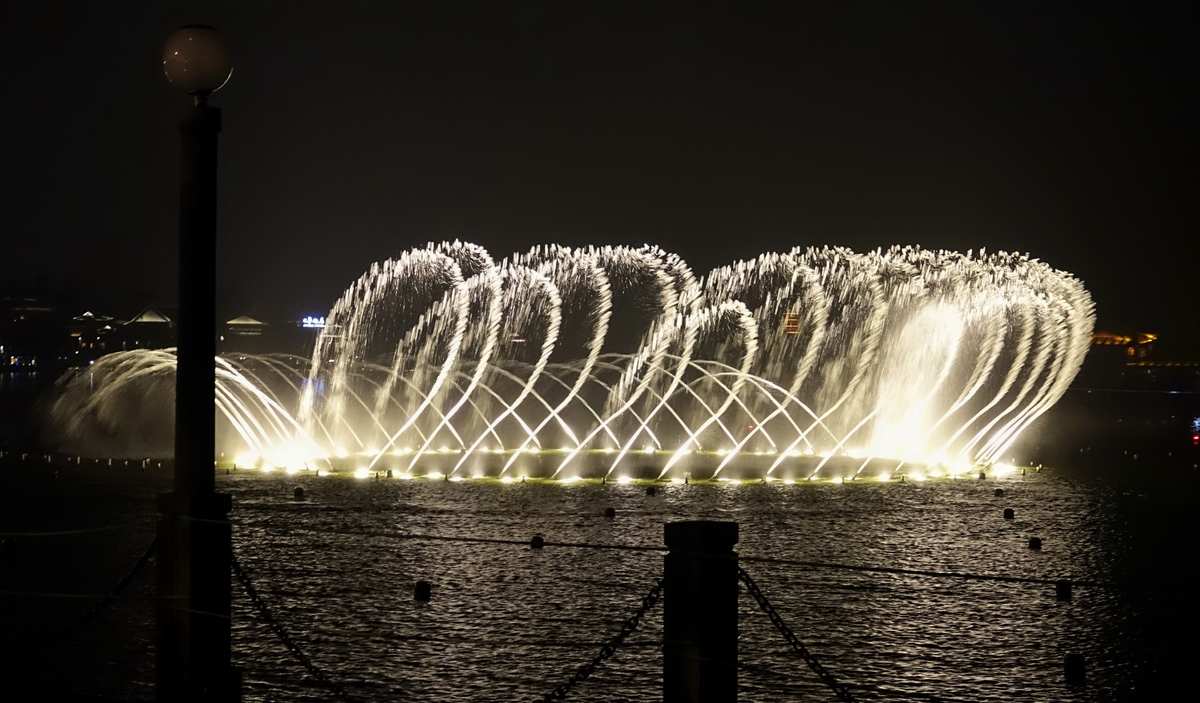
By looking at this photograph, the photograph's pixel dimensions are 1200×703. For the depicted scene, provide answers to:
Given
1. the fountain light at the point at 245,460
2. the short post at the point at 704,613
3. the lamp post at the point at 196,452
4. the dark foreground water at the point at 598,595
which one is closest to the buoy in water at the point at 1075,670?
the dark foreground water at the point at 598,595

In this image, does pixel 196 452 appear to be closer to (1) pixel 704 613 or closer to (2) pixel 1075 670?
(1) pixel 704 613

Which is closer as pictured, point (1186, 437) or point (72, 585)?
point (72, 585)

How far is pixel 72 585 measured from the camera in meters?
16.8

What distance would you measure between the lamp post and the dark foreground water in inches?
73.5

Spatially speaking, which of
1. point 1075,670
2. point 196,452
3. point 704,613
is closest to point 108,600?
point 196,452

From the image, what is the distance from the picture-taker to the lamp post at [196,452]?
9445 millimetres

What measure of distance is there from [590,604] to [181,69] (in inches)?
327

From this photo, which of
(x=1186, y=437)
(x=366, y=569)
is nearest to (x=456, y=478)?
(x=366, y=569)

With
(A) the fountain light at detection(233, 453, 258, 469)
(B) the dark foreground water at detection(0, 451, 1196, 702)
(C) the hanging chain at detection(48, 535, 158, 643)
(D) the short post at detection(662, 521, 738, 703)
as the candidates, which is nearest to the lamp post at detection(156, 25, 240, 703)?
(C) the hanging chain at detection(48, 535, 158, 643)

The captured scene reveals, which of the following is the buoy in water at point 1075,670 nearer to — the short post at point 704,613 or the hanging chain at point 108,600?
the short post at point 704,613

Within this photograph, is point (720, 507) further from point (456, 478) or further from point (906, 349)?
point (906, 349)

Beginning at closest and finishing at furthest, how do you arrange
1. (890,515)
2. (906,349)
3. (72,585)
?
(72,585), (890,515), (906,349)

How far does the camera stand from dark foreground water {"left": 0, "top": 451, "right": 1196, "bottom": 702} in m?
12.2

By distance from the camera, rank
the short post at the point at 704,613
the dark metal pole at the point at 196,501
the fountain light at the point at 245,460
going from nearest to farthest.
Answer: the short post at the point at 704,613 < the dark metal pole at the point at 196,501 < the fountain light at the point at 245,460
